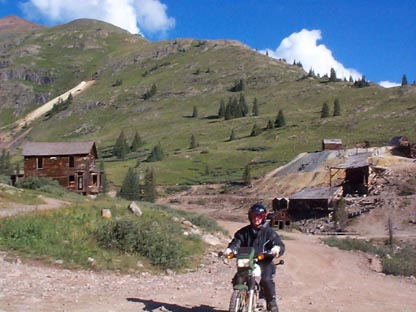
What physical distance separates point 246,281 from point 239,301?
0.31 meters

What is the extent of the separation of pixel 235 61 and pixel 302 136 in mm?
97402

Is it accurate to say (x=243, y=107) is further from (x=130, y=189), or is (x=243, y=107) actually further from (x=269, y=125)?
(x=130, y=189)

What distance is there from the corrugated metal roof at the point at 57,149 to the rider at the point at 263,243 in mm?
42690

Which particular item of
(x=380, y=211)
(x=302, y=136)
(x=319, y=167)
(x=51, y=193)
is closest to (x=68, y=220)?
(x=51, y=193)

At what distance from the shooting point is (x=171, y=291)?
11539mm

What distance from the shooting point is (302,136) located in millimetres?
100938

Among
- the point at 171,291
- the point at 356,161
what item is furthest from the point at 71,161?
the point at 171,291

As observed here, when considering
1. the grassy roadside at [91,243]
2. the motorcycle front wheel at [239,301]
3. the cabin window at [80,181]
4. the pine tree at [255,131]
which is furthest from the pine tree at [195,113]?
the motorcycle front wheel at [239,301]

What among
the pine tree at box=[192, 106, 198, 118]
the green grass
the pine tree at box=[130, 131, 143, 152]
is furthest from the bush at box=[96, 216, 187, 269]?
the pine tree at box=[192, 106, 198, 118]

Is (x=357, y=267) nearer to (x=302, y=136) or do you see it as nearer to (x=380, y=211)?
(x=380, y=211)

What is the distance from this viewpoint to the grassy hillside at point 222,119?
91375mm

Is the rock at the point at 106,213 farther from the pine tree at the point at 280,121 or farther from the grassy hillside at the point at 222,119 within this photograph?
the pine tree at the point at 280,121

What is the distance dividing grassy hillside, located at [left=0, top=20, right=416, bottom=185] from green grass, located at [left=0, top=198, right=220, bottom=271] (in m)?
64.0

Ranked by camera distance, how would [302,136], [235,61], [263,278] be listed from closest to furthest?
[263,278]
[302,136]
[235,61]
